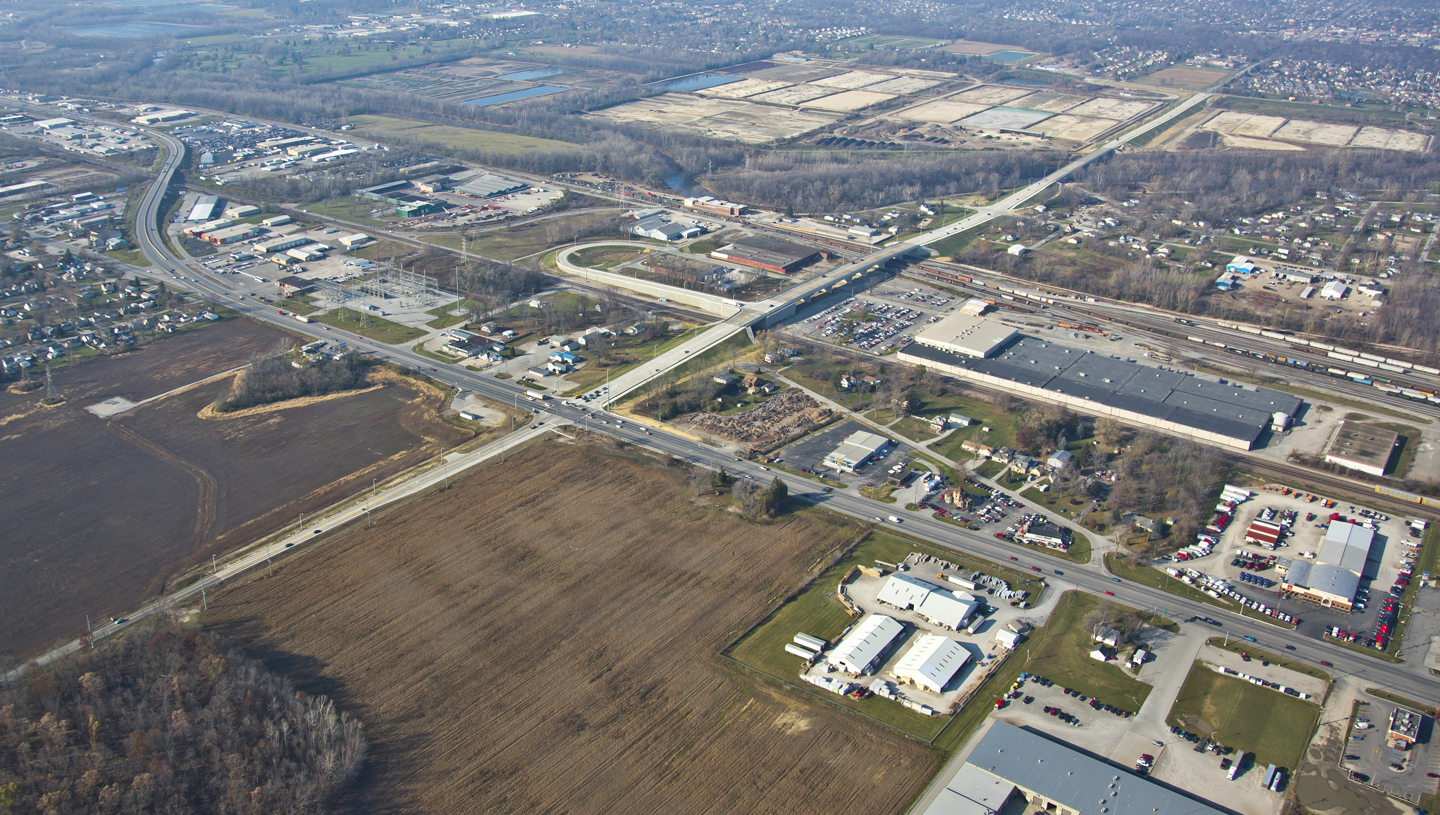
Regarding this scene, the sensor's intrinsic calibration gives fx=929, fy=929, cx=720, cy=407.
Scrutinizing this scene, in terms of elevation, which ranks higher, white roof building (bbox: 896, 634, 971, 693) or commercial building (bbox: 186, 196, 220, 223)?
commercial building (bbox: 186, 196, 220, 223)

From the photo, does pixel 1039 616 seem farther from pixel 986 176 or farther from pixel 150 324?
pixel 986 176

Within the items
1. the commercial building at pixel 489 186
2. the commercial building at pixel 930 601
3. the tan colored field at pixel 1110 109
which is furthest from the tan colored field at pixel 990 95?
the commercial building at pixel 930 601

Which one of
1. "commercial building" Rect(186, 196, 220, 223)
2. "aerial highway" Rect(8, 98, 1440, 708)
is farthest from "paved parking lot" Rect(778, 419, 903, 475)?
"commercial building" Rect(186, 196, 220, 223)

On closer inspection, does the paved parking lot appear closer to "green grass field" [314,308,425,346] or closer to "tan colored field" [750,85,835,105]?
"green grass field" [314,308,425,346]

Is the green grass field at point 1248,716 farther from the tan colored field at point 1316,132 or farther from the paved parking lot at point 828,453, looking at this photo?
the tan colored field at point 1316,132

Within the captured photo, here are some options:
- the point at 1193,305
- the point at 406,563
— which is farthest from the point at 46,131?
the point at 1193,305

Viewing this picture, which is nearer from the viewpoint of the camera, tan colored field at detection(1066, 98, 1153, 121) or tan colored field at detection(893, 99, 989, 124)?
tan colored field at detection(893, 99, 989, 124)

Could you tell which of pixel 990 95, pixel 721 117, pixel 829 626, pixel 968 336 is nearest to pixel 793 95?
pixel 721 117
